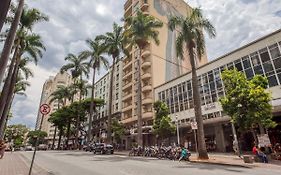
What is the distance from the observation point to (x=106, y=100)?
6481 cm

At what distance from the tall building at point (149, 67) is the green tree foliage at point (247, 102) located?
22613mm

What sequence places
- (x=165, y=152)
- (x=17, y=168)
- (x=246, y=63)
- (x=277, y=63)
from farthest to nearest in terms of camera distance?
(x=246, y=63) < (x=277, y=63) < (x=165, y=152) < (x=17, y=168)

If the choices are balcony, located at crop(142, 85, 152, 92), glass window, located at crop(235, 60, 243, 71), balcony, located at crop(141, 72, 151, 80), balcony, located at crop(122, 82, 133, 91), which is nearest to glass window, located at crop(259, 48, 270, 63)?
glass window, located at crop(235, 60, 243, 71)

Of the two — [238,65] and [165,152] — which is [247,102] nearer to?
[165,152]

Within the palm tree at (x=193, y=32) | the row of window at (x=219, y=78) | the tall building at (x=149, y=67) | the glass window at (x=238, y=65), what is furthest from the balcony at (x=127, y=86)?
the palm tree at (x=193, y=32)

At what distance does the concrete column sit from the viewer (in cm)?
2964

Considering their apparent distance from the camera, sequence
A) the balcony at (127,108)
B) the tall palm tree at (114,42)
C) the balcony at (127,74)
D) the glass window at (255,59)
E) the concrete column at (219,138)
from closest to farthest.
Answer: the glass window at (255,59) → the concrete column at (219,138) → the tall palm tree at (114,42) → the balcony at (127,108) → the balcony at (127,74)

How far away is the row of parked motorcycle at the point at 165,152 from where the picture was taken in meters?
20.1

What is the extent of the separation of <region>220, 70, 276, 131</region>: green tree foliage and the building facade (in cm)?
539

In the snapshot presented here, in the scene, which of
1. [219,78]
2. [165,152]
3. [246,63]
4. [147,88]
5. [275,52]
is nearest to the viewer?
[165,152]

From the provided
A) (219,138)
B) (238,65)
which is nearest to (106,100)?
(219,138)

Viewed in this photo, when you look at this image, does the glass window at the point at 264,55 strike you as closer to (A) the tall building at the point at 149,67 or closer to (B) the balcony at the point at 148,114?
(A) the tall building at the point at 149,67

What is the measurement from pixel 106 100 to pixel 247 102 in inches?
1981

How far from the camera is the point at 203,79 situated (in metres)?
32.9
